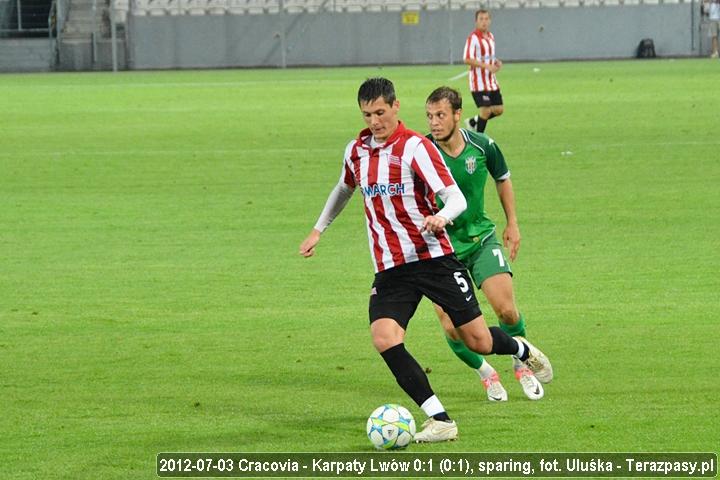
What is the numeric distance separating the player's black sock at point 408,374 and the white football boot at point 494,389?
98 centimetres

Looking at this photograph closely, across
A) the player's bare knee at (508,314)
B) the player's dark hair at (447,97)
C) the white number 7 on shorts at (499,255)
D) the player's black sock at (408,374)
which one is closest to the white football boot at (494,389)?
the player's bare knee at (508,314)

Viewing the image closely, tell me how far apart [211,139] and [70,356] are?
16.1 meters

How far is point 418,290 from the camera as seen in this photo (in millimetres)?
7730

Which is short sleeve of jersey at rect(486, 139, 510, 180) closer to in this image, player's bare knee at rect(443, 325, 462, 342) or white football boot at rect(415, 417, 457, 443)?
player's bare knee at rect(443, 325, 462, 342)

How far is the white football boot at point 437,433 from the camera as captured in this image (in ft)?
24.1

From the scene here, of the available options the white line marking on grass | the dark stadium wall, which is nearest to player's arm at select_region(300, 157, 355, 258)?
the white line marking on grass

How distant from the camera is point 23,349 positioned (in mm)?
10156

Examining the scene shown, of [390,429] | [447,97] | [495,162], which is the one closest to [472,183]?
[495,162]

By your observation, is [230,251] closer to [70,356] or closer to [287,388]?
[70,356]

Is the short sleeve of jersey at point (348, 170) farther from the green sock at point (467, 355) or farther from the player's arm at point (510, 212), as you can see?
the player's arm at point (510, 212)

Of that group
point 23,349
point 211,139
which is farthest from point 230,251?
point 211,139

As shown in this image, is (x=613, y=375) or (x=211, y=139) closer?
(x=613, y=375)

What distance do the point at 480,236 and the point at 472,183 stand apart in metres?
0.32

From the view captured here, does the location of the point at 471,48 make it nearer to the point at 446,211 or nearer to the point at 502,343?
A: the point at 502,343
